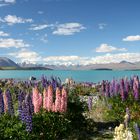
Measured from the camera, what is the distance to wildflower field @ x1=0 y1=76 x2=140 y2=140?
12.0 meters

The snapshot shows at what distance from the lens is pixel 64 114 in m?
14.3

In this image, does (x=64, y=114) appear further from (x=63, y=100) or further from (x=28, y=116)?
(x=28, y=116)

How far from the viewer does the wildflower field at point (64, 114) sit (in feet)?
39.3

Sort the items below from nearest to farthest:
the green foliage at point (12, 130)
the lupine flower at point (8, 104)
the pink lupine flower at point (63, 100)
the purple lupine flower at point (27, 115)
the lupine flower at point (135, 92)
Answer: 1. the green foliage at point (12, 130)
2. the purple lupine flower at point (27, 115)
3. the lupine flower at point (8, 104)
4. the pink lupine flower at point (63, 100)
5. the lupine flower at point (135, 92)

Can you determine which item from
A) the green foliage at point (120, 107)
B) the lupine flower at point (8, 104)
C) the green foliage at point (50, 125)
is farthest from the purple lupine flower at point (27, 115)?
the green foliage at point (120, 107)

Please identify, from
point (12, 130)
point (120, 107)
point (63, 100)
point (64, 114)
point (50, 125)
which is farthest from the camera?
point (120, 107)

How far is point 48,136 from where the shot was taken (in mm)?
13180

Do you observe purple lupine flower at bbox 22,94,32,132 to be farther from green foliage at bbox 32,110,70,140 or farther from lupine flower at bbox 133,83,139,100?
lupine flower at bbox 133,83,139,100

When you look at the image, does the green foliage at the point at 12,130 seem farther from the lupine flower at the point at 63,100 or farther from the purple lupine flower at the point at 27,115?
the lupine flower at the point at 63,100

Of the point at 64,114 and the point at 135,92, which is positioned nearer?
the point at 64,114

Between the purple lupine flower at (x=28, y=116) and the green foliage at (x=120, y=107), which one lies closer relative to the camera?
the purple lupine flower at (x=28, y=116)

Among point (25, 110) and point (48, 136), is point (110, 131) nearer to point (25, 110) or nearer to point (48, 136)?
point (48, 136)

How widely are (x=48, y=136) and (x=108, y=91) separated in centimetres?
687

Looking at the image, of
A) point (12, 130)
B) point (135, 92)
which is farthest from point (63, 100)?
point (135, 92)
